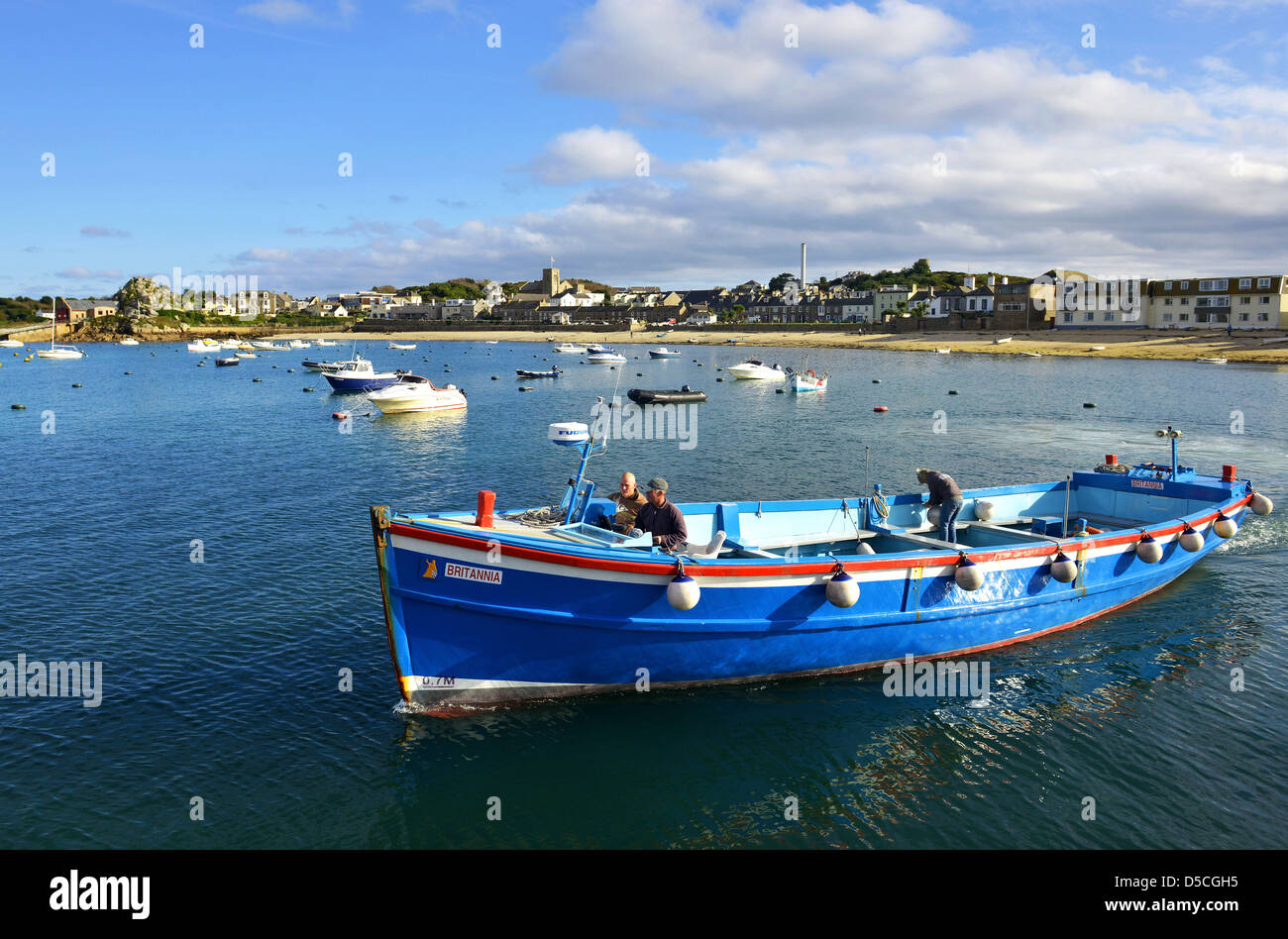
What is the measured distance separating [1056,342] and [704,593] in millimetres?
131215

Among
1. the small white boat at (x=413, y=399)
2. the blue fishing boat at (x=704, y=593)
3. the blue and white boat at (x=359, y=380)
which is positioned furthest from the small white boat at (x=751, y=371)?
the blue fishing boat at (x=704, y=593)

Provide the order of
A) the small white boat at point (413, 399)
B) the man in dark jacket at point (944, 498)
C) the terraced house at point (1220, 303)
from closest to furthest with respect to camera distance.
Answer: the man in dark jacket at point (944, 498), the small white boat at point (413, 399), the terraced house at point (1220, 303)

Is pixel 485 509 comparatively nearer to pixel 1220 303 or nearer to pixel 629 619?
pixel 629 619

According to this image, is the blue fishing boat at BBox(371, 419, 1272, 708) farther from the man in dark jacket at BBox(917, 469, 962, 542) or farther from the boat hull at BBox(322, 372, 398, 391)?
the boat hull at BBox(322, 372, 398, 391)

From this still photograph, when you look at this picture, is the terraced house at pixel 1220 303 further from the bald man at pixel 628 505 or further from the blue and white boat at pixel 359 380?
the bald man at pixel 628 505

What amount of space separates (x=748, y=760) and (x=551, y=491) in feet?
65.0

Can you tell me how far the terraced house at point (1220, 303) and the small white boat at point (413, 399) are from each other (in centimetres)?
11503

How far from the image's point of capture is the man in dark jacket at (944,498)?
663 inches

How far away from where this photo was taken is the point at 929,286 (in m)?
193

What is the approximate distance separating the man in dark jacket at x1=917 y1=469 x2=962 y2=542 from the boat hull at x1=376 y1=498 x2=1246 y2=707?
190cm

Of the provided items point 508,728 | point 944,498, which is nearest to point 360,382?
point 944,498

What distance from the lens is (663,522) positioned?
14.1 meters

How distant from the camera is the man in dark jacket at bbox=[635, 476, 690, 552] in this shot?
1395cm
